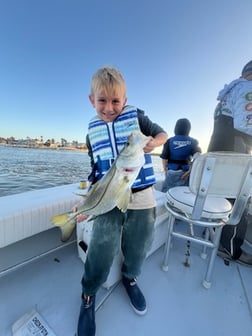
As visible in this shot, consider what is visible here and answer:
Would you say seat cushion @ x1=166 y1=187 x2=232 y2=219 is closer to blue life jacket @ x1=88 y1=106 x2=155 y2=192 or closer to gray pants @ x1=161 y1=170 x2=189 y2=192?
blue life jacket @ x1=88 y1=106 x2=155 y2=192

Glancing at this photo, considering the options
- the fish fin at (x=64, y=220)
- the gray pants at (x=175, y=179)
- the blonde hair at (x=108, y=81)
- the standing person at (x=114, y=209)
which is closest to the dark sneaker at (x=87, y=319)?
the standing person at (x=114, y=209)

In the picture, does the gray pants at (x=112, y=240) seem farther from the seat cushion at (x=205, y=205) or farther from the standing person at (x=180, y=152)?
the standing person at (x=180, y=152)

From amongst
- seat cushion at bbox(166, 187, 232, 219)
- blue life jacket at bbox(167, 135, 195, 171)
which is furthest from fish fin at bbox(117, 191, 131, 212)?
blue life jacket at bbox(167, 135, 195, 171)

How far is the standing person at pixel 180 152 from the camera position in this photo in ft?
7.70

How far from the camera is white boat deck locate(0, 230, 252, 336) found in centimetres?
100

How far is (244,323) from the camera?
1.05 metres

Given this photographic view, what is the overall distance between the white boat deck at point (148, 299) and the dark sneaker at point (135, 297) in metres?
0.04

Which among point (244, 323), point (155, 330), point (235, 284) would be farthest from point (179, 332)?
point (235, 284)

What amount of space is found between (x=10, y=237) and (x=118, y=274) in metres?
0.82

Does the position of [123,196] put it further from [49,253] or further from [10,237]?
[49,253]

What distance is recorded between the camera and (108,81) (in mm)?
813

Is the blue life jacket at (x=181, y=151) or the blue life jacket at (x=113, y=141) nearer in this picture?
the blue life jacket at (x=113, y=141)

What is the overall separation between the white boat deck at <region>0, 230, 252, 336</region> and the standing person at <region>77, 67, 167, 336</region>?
0.65 ft

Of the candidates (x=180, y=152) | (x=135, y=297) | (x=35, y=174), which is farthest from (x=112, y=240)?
(x=35, y=174)
